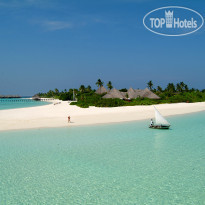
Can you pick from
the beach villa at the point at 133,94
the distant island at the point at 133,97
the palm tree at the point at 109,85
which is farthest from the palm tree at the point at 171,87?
the beach villa at the point at 133,94

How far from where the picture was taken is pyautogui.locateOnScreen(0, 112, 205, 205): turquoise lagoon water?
31.7 ft

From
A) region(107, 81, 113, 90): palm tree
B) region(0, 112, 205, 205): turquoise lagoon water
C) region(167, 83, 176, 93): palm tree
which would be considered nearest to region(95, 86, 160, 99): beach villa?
region(107, 81, 113, 90): palm tree

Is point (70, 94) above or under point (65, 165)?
above

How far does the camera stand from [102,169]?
12977 millimetres

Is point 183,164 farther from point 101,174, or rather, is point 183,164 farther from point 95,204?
point 95,204

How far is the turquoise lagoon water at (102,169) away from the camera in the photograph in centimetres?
966

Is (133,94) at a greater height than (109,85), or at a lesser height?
lesser

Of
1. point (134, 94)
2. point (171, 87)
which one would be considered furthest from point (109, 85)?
point (134, 94)

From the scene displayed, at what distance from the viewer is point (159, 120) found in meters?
25.8

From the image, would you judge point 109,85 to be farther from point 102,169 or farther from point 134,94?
point 102,169

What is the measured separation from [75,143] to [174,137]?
31.1 ft

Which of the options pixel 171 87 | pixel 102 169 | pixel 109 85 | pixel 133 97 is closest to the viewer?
pixel 102 169

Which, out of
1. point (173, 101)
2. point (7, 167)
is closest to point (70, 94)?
point (173, 101)

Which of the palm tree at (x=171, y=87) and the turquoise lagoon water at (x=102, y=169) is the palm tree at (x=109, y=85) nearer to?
the palm tree at (x=171, y=87)
